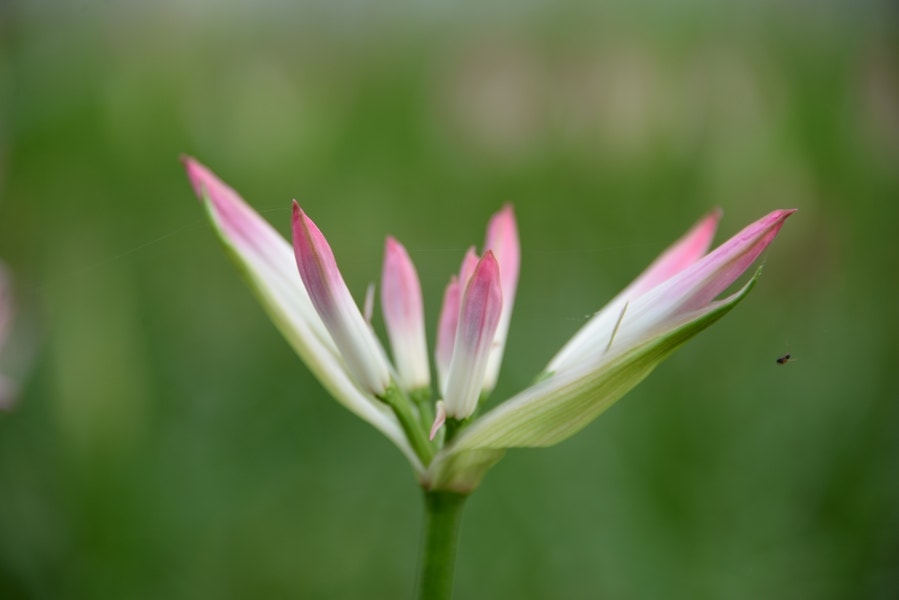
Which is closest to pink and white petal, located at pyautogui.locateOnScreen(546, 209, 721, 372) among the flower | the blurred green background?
the flower

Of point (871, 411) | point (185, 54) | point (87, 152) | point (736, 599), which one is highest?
point (185, 54)

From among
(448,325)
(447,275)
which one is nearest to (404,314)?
(448,325)

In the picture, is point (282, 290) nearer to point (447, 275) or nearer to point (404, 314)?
point (404, 314)

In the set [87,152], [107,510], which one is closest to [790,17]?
[87,152]

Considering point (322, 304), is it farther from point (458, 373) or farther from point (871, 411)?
point (871, 411)

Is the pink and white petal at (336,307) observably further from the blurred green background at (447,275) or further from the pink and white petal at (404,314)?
the blurred green background at (447,275)

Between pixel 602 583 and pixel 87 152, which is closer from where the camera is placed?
pixel 602 583
